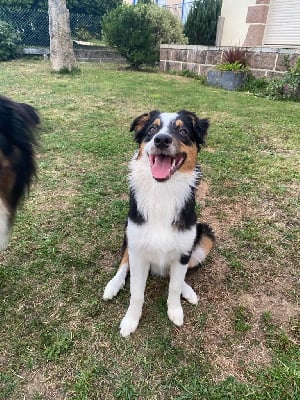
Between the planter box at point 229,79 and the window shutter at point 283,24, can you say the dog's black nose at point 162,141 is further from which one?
the window shutter at point 283,24

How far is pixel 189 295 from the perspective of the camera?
2320 millimetres

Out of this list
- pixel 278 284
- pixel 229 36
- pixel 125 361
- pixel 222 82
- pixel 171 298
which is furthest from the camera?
pixel 229 36

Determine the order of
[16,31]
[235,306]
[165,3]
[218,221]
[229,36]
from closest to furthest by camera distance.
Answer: [235,306]
[218,221]
[229,36]
[16,31]
[165,3]

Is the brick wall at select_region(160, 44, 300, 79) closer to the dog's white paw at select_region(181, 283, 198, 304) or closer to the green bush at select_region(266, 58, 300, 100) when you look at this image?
the green bush at select_region(266, 58, 300, 100)

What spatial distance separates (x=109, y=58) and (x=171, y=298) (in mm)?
13916

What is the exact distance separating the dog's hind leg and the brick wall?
7.67 meters

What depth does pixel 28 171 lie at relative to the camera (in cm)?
204

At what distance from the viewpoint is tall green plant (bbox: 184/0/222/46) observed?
37.0 feet

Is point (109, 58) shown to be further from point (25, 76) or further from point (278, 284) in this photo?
point (278, 284)

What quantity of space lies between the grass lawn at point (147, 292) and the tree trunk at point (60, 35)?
605 cm

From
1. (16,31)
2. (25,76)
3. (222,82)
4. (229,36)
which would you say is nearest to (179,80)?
(222,82)

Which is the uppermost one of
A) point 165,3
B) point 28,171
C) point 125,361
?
point 165,3

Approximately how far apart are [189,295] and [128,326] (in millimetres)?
504

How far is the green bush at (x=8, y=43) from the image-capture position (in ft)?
40.4
